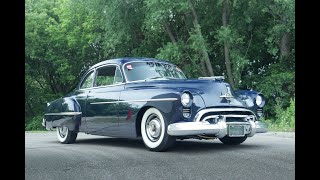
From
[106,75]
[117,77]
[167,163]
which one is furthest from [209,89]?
[106,75]

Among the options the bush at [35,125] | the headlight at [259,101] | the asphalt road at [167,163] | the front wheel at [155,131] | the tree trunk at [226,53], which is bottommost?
the bush at [35,125]

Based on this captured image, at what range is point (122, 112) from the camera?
24.8 feet

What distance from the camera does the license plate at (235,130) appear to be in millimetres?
6774

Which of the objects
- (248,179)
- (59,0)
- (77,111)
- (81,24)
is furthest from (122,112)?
(59,0)

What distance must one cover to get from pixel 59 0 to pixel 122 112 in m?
28.1

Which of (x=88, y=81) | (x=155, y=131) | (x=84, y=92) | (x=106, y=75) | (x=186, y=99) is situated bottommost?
(x=155, y=131)

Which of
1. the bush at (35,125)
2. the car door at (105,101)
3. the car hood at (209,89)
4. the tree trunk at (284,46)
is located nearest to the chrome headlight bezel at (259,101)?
the car hood at (209,89)

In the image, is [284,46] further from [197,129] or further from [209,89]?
[197,129]

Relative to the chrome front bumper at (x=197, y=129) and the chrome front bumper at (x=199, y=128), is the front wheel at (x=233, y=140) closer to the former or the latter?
the chrome front bumper at (x=199, y=128)

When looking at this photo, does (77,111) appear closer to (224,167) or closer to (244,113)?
(244,113)

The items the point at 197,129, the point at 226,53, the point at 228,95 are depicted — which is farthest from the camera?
the point at 226,53

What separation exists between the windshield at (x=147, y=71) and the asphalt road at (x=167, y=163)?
1.34 metres

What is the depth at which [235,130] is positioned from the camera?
685 cm

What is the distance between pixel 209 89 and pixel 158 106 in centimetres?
91
